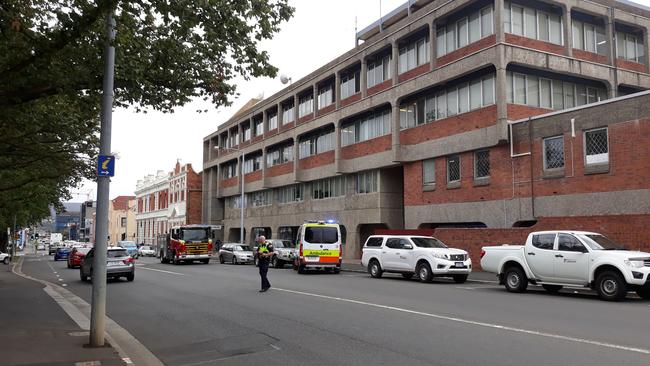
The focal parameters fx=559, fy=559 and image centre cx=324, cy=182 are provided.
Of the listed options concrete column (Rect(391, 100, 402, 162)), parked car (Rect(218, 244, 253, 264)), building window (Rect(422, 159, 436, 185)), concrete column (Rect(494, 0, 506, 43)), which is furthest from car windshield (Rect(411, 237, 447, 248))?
parked car (Rect(218, 244, 253, 264))

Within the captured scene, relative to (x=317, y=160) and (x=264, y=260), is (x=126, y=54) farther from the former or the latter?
(x=317, y=160)

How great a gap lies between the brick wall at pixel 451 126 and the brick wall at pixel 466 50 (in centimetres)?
319

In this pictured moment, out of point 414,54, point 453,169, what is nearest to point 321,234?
point 453,169

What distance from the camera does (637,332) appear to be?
9188mm

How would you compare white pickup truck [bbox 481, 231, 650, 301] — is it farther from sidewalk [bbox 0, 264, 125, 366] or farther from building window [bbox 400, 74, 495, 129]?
building window [bbox 400, 74, 495, 129]

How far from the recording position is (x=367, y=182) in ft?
124

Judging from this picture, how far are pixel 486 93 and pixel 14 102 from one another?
22.0 m

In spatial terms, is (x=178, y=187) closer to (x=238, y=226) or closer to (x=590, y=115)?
(x=238, y=226)

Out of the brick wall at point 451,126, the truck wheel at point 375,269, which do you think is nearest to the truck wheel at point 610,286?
the truck wheel at point 375,269

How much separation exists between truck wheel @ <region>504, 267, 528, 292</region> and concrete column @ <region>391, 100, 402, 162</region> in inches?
673

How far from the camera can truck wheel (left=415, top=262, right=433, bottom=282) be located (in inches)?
795

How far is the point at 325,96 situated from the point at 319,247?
20.9 meters

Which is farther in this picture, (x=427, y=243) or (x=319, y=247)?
(x=319, y=247)

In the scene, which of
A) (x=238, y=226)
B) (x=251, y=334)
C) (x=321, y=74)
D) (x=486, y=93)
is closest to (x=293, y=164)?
(x=321, y=74)
